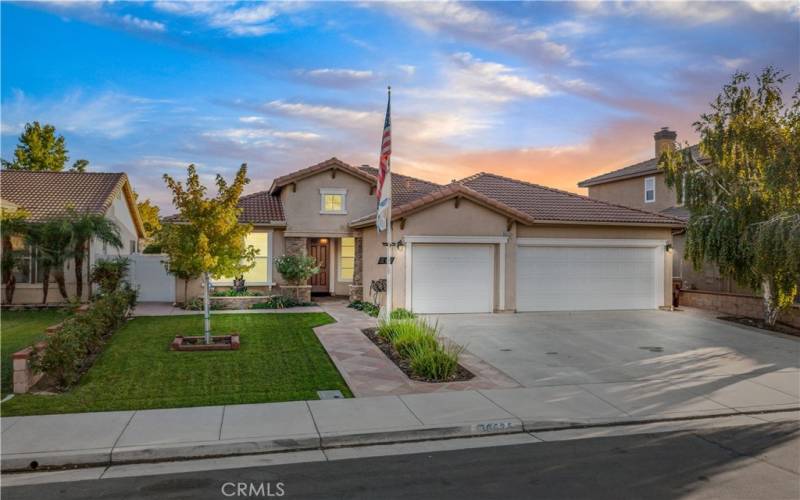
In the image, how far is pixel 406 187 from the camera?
23.2 m

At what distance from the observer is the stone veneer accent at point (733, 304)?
51.9ft

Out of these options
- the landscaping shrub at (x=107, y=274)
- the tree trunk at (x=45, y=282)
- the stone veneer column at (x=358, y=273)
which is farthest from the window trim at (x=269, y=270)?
the tree trunk at (x=45, y=282)

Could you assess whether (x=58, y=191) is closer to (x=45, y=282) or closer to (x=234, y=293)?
(x=45, y=282)

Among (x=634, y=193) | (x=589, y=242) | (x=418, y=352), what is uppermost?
(x=634, y=193)

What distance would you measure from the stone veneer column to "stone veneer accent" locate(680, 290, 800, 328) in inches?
463

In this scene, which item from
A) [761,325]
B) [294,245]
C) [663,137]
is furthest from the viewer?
[663,137]

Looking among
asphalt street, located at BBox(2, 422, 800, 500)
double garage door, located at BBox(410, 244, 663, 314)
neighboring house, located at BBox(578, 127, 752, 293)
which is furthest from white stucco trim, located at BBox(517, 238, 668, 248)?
asphalt street, located at BBox(2, 422, 800, 500)

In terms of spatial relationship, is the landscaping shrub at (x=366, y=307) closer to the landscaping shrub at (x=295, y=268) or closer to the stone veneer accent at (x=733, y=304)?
the landscaping shrub at (x=295, y=268)

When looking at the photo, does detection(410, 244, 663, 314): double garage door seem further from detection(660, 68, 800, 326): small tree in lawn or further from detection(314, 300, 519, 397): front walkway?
detection(314, 300, 519, 397): front walkway

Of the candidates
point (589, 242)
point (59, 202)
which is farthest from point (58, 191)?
point (589, 242)

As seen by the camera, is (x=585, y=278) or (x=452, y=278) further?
(x=585, y=278)

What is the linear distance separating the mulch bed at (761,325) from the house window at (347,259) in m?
12.7

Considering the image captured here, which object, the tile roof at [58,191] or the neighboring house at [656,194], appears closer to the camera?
the tile roof at [58,191]

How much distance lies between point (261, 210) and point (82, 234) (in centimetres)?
593
